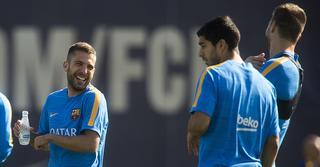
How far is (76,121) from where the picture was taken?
5637 mm

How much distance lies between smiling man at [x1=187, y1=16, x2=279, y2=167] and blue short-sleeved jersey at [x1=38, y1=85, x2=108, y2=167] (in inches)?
40.2

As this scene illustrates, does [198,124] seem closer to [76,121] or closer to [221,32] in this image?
[221,32]

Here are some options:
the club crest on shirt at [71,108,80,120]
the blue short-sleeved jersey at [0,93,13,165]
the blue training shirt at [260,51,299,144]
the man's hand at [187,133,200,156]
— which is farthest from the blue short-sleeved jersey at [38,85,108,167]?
the blue training shirt at [260,51,299,144]

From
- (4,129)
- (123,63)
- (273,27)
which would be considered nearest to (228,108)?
(273,27)

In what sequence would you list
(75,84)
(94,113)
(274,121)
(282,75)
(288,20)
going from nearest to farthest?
(274,121)
(282,75)
(288,20)
(94,113)
(75,84)

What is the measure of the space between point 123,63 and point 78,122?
313 cm

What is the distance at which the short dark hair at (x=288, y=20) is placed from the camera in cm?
520

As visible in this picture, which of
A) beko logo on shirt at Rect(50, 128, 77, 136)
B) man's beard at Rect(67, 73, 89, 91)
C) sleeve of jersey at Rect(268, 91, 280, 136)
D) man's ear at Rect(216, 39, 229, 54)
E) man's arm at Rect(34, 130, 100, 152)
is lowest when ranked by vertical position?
man's arm at Rect(34, 130, 100, 152)

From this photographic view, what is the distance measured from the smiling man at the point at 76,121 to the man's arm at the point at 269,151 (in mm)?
1195

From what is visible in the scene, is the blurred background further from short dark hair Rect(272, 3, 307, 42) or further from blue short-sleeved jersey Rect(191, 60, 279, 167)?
blue short-sleeved jersey Rect(191, 60, 279, 167)

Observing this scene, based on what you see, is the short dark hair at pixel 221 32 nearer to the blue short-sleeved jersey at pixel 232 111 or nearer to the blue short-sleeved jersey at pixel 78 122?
the blue short-sleeved jersey at pixel 232 111

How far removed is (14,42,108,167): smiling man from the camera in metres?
5.51

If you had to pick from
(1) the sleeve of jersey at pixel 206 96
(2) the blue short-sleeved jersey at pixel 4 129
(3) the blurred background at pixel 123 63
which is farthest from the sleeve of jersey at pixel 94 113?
(3) the blurred background at pixel 123 63

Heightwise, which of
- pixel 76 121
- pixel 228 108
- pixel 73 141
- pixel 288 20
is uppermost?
pixel 288 20
